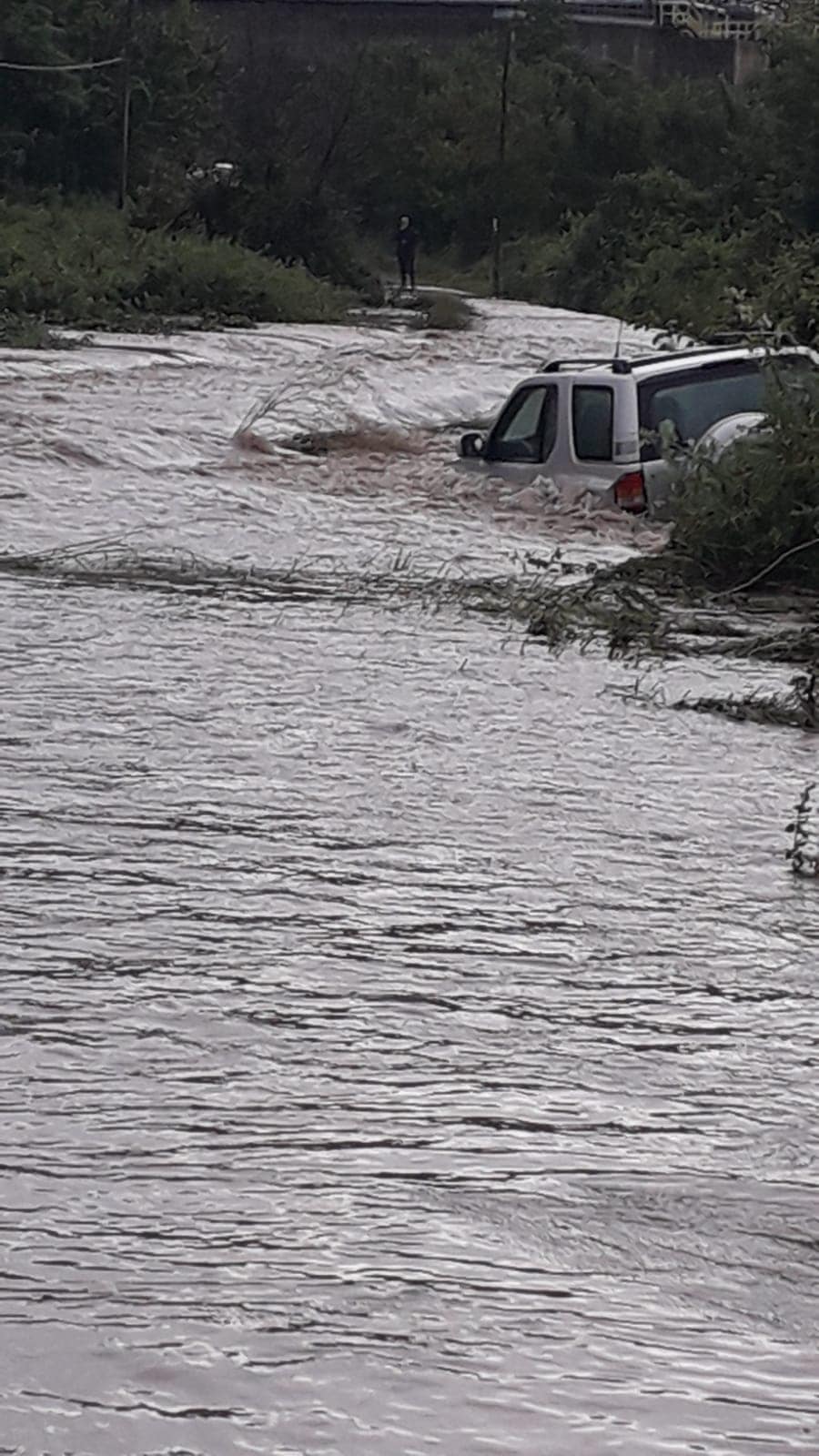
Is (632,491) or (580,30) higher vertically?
(580,30)

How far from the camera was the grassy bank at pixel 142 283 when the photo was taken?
118ft

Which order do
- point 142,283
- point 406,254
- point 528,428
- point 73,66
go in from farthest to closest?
point 73,66, point 406,254, point 142,283, point 528,428

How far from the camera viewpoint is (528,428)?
648 inches

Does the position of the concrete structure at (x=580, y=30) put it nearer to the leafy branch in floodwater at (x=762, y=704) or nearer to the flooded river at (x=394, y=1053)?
the leafy branch in floodwater at (x=762, y=704)

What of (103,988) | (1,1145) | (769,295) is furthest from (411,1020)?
(769,295)

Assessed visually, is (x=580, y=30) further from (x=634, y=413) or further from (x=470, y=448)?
(x=634, y=413)

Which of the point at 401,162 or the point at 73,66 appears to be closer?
the point at 73,66

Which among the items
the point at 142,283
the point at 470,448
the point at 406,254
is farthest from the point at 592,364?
the point at 406,254

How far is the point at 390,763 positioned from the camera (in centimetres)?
922

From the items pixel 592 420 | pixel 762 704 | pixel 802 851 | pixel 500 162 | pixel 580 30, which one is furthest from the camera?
pixel 580 30

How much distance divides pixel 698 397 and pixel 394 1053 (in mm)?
10059

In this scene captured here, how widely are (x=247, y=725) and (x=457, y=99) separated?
217 ft

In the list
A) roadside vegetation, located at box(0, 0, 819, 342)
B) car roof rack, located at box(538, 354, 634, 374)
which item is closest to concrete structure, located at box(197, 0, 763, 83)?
roadside vegetation, located at box(0, 0, 819, 342)

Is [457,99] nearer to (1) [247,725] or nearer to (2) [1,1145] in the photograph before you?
(1) [247,725]
